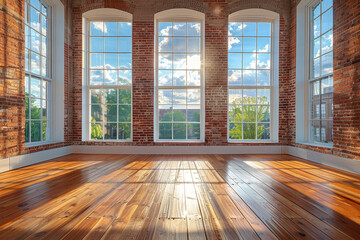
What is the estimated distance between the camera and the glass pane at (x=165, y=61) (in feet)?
18.3

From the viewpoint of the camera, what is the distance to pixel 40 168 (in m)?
3.78

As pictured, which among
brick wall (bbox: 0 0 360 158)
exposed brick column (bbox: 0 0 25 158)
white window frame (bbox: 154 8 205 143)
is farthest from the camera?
white window frame (bbox: 154 8 205 143)

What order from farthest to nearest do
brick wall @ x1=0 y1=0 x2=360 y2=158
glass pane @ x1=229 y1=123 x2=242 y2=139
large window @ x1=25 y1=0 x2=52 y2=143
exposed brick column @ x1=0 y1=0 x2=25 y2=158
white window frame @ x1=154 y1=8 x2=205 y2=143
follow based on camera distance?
glass pane @ x1=229 y1=123 x2=242 y2=139, white window frame @ x1=154 y1=8 x2=205 y2=143, brick wall @ x1=0 y1=0 x2=360 y2=158, large window @ x1=25 y1=0 x2=52 y2=143, exposed brick column @ x1=0 y1=0 x2=25 y2=158

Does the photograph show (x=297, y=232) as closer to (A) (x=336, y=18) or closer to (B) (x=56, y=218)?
(B) (x=56, y=218)

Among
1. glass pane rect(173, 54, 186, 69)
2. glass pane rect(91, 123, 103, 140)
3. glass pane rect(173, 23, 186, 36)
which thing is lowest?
glass pane rect(91, 123, 103, 140)

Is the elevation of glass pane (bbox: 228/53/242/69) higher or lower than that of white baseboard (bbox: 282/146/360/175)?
higher

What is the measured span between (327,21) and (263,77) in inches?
70.0

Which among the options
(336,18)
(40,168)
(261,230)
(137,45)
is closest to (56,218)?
(261,230)

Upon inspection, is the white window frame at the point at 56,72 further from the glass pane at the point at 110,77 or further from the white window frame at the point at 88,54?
the glass pane at the point at 110,77

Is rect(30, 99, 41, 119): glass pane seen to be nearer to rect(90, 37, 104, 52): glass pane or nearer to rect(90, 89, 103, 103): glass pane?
rect(90, 89, 103, 103): glass pane

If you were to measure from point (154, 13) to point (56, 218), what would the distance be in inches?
201

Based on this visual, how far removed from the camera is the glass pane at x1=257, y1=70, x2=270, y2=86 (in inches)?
222

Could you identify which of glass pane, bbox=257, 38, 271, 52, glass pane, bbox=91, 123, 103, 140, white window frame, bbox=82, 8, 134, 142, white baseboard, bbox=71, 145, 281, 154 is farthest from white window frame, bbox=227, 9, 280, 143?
glass pane, bbox=91, 123, 103, 140

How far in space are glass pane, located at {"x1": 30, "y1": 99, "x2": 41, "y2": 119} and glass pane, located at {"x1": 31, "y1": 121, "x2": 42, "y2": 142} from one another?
5.4 inches
